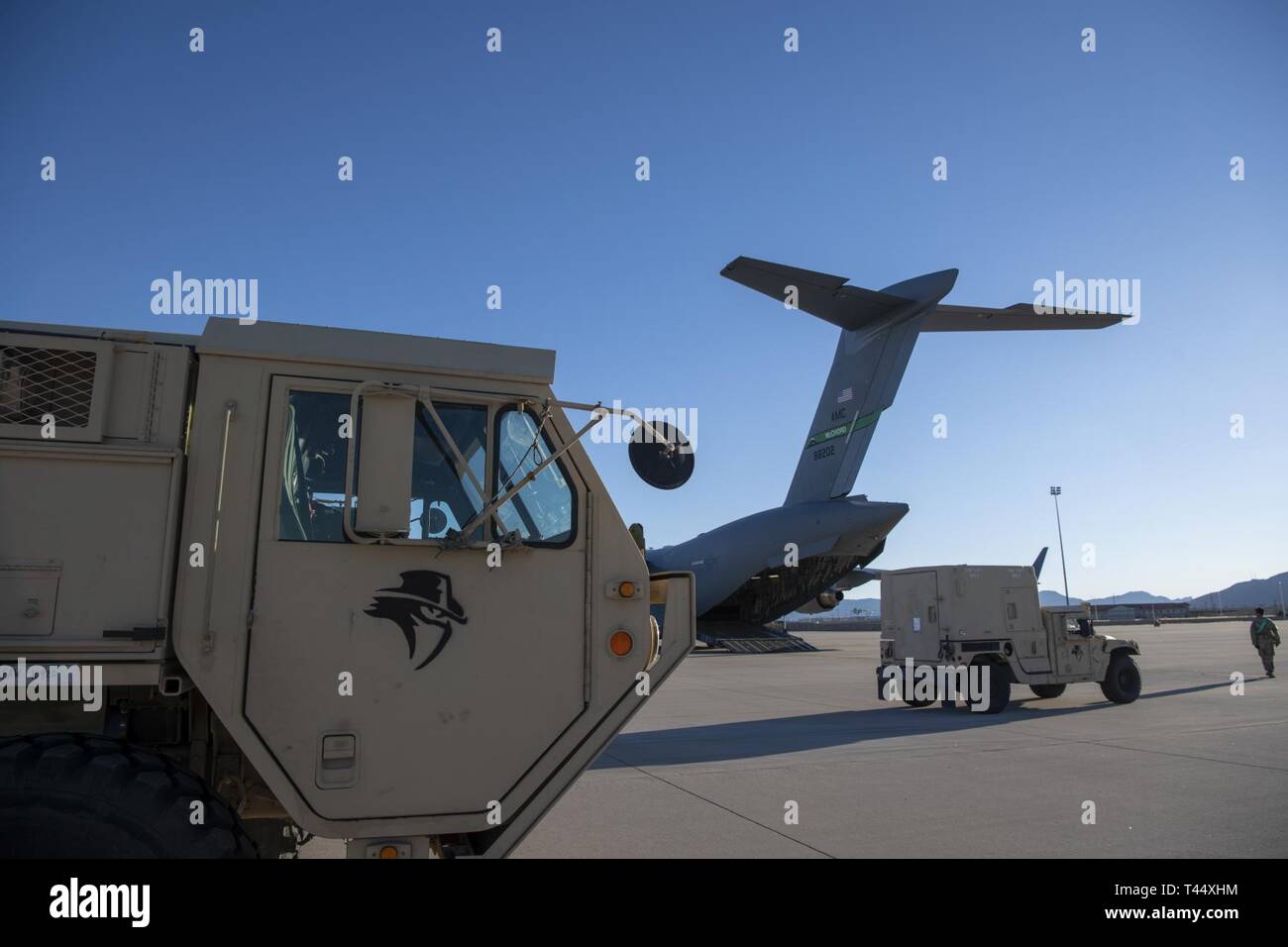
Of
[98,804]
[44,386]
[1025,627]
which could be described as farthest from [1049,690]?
[44,386]

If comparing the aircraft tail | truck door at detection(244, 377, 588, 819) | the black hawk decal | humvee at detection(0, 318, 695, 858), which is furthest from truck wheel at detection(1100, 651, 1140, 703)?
the aircraft tail

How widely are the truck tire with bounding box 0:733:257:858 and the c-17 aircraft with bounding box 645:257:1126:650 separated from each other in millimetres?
24478

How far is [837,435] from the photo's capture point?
1244 inches

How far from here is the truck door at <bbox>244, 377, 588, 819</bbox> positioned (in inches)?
127

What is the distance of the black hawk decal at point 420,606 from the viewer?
11.1ft

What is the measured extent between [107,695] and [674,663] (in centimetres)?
238

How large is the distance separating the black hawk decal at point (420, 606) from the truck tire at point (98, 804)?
0.89 metres

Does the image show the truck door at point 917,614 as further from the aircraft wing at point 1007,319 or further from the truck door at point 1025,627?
the aircraft wing at point 1007,319

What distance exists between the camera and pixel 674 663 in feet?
12.4

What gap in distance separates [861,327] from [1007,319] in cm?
534

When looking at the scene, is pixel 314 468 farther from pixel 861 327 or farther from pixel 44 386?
pixel 861 327

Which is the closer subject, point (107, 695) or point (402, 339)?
point (107, 695)
